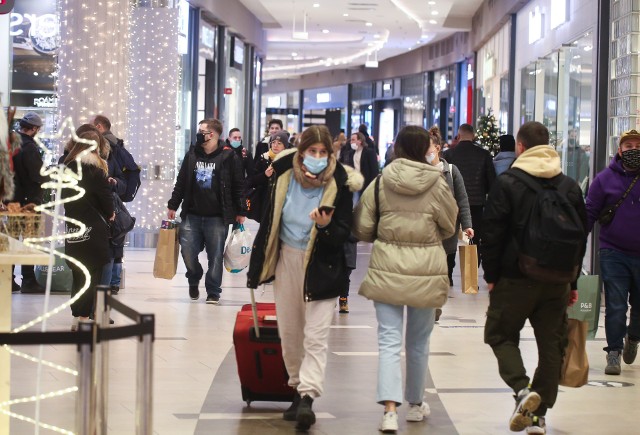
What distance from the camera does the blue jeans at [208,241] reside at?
990cm

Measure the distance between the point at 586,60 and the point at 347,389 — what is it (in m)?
7.43

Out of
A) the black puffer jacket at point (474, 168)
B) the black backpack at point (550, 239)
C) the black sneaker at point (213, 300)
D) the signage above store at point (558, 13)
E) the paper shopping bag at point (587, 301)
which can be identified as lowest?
the black sneaker at point (213, 300)

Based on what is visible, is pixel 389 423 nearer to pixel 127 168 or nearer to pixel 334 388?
pixel 334 388

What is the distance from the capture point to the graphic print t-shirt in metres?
9.73

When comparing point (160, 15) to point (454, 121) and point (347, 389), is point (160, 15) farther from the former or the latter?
point (454, 121)

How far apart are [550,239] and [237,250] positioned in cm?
474

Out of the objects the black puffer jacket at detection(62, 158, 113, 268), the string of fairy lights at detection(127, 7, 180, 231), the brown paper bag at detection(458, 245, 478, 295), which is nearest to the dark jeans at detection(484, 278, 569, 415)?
the brown paper bag at detection(458, 245, 478, 295)

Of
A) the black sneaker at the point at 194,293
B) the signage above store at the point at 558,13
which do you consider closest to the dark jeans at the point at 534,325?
the black sneaker at the point at 194,293

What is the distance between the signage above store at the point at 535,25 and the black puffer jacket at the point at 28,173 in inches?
374

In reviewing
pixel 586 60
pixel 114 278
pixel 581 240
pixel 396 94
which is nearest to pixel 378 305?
pixel 581 240

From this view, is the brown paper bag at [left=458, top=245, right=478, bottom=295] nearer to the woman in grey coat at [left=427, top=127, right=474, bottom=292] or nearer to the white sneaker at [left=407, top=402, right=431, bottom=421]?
the woman in grey coat at [left=427, top=127, right=474, bottom=292]

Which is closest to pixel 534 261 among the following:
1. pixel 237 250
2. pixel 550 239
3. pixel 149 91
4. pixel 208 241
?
pixel 550 239

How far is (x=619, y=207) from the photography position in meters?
6.91

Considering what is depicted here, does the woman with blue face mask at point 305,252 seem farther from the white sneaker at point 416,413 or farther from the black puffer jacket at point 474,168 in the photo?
the black puffer jacket at point 474,168
